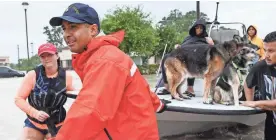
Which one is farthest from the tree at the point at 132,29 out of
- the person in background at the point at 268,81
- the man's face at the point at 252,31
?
the person in background at the point at 268,81

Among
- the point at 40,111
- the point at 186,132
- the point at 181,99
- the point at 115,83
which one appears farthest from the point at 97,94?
the point at 186,132

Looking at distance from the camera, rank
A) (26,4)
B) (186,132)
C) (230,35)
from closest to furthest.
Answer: (186,132) < (230,35) < (26,4)

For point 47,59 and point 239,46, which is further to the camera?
point 239,46

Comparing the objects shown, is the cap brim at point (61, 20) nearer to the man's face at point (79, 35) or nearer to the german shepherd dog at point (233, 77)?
the man's face at point (79, 35)

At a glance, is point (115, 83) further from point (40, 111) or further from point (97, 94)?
point (40, 111)

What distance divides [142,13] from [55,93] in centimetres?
3316

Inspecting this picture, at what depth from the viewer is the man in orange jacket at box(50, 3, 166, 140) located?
1.62 meters

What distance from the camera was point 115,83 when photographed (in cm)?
165

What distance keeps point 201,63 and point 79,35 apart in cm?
424

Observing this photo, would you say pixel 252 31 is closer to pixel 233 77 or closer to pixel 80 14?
pixel 233 77

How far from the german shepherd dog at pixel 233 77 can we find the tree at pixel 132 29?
2620cm

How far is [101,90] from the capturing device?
63.9 inches

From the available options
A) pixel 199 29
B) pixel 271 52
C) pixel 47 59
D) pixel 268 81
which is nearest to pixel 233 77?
pixel 199 29

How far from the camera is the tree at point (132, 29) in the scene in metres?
32.5
